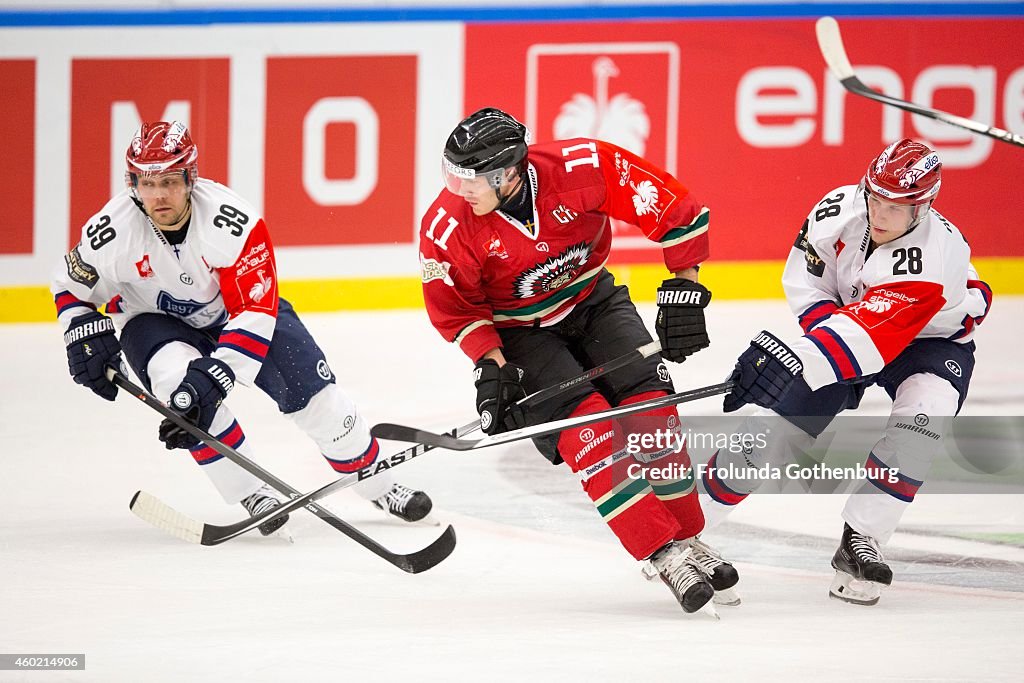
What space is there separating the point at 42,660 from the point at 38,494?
4.70 ft

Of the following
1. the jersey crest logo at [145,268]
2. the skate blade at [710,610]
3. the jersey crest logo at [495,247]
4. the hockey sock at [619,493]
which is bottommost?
the skate blade at [710,610]

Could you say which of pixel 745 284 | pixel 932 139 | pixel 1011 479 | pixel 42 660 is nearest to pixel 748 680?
pixel 42 660

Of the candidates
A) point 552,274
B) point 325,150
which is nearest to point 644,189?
point 552,274

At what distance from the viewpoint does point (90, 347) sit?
12.6 feet

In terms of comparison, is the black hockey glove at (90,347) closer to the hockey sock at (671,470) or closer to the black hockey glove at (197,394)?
the black hockey glove at (197,394)

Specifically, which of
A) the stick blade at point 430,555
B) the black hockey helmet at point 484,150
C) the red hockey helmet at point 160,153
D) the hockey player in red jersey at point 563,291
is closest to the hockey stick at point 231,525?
the hockey player in red jersey at point 563,291

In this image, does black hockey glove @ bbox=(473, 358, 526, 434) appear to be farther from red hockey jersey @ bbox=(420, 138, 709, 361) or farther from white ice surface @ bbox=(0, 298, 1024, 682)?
white ice surface @ bbox=(0, 298, 1024, 682)

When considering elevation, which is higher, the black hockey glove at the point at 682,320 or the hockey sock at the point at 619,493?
the black hockey glove at the point at 682,320

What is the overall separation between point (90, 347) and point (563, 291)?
123cm

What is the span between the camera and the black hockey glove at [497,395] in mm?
3453

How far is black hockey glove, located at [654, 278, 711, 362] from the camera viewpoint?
11.3ft

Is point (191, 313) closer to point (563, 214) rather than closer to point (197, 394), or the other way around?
point (197, 394)

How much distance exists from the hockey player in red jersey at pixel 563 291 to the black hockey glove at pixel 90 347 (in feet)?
2.96

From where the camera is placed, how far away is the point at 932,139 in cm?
690
